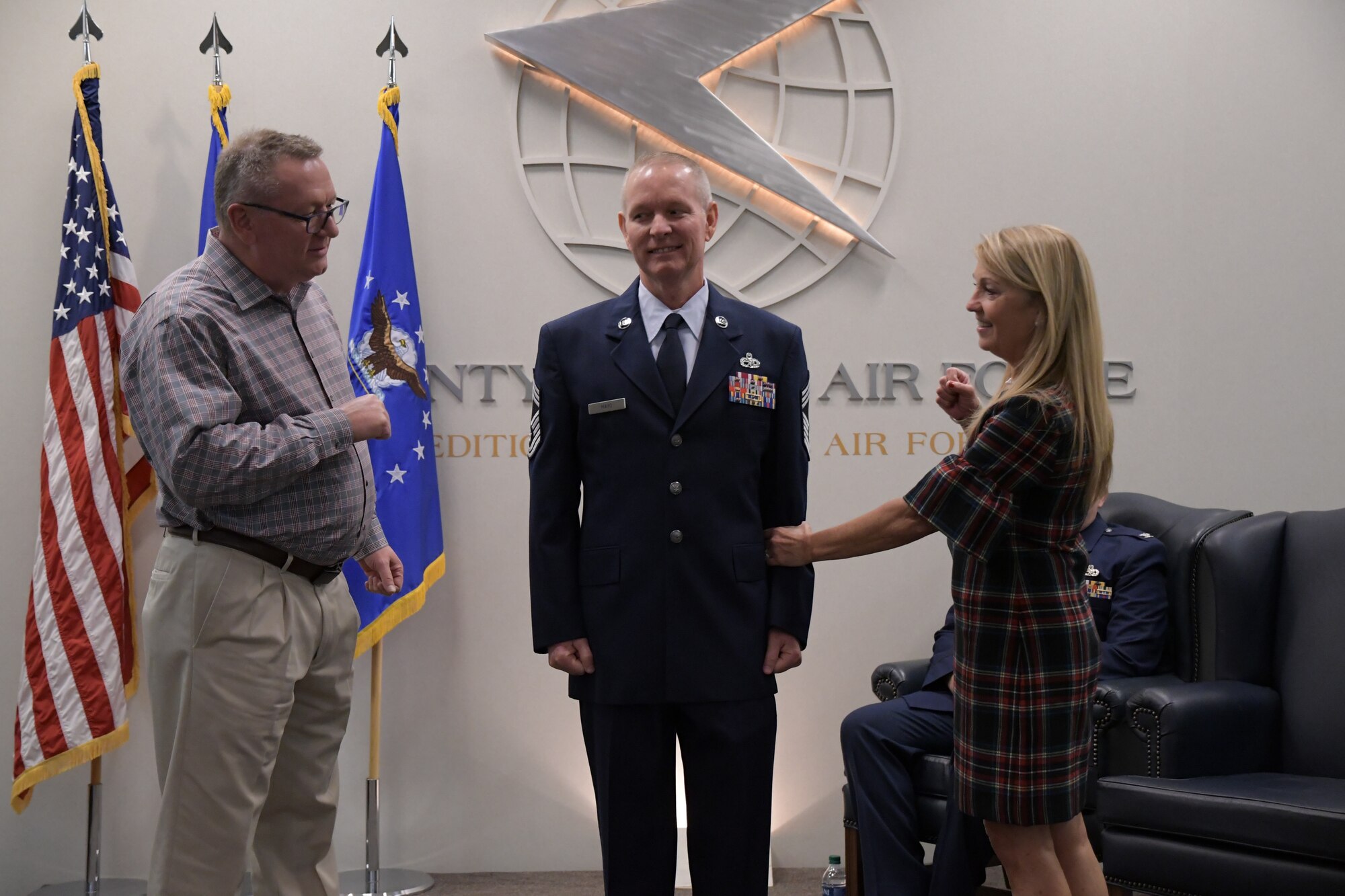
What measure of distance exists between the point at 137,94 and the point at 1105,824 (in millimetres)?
3482

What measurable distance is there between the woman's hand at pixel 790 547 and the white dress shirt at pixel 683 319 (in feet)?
1.06

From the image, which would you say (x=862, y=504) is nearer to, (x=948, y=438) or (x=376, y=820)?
(x=948, y=438)

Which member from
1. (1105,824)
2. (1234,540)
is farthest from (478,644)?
(1234,540)

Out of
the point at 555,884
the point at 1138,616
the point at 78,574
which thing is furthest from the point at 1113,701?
the point at 78,574

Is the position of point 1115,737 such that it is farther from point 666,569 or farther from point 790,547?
point 666,569

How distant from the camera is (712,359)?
6.35 feet

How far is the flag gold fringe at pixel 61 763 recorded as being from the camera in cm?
314

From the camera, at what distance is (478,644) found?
3598 mm

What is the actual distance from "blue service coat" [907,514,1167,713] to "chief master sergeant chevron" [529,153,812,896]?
1284 mm

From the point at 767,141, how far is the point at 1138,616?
5.98 feet

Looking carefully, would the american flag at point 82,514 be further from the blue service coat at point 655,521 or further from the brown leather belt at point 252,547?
the blue service coat at point 655,521

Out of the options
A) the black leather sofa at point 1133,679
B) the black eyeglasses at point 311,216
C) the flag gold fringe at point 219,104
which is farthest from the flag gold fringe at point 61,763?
the black leather sofa at point 1133,679

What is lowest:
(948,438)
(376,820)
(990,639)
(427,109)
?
(376,820)

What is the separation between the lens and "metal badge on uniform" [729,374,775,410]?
192cm
